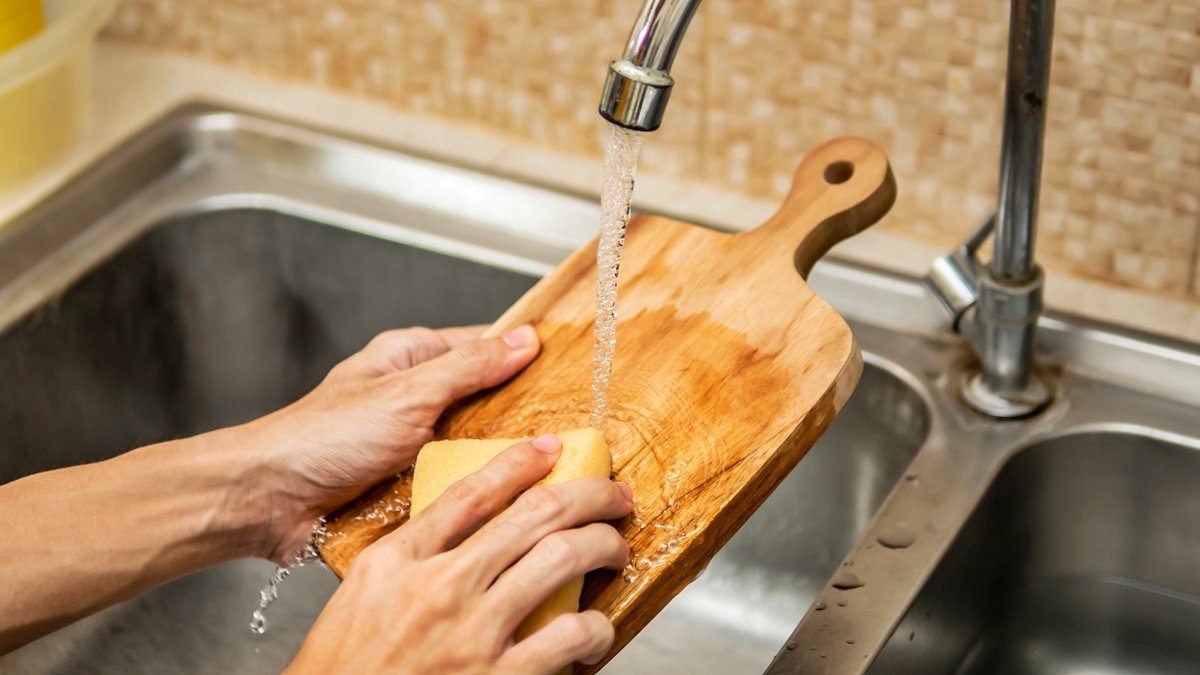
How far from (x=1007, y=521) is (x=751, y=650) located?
216 mm

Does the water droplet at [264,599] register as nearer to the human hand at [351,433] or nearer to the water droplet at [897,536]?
the human hand at [351,433]

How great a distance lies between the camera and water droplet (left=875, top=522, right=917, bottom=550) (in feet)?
2.61

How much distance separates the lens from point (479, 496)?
0.69 meters

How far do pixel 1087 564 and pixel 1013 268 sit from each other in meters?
0.22

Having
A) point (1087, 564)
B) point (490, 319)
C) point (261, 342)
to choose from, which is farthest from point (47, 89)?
point (1087, 564)

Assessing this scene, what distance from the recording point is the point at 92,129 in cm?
120

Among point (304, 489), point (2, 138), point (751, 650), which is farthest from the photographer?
point (2, 138)

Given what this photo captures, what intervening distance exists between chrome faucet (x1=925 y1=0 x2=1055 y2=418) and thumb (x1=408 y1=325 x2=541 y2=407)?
0.93 ft

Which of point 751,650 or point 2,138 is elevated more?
point 2,138

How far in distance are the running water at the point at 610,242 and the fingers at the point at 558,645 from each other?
16cm

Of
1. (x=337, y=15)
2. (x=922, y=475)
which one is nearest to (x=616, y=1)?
(x=337, y=15)

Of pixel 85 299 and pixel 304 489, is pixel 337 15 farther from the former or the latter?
pixel 304 489

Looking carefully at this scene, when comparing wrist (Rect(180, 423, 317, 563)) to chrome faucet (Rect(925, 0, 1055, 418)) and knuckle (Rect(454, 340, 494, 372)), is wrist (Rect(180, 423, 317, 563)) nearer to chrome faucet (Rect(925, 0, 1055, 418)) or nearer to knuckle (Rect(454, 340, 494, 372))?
knuckle (Rect(454, 340, 494, 372))

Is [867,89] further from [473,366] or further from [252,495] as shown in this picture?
[252,495]
